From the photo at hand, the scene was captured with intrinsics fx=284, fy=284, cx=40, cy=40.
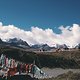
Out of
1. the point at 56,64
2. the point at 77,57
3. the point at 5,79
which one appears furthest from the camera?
the point at 77,57

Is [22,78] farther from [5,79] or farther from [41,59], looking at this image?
[41,59]

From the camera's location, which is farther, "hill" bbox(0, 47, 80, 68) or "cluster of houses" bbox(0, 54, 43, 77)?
"hill" bbox(0, 47, 80, 68)

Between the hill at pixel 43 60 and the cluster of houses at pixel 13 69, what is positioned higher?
the hill at pixel 43 60

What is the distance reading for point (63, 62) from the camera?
144000 millimetres

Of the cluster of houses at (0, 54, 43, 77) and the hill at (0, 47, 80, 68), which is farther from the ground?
the hill at (0, 47, 80, 68)

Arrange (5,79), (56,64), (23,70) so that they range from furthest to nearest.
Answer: (56,64) → (23,70) → (5,79)

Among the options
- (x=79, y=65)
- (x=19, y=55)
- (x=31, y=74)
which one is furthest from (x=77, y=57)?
(x=31, y=74)

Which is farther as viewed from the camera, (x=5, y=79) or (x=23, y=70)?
(x=23, y=70)

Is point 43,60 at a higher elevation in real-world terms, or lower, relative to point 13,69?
higher

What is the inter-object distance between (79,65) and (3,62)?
237ft

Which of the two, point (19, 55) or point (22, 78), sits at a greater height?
point (19, 55)

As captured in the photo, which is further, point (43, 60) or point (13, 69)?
point (43, 60)

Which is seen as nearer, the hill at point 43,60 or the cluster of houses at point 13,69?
the cluster of houses at point 13,69

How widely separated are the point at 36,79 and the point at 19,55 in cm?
6293
